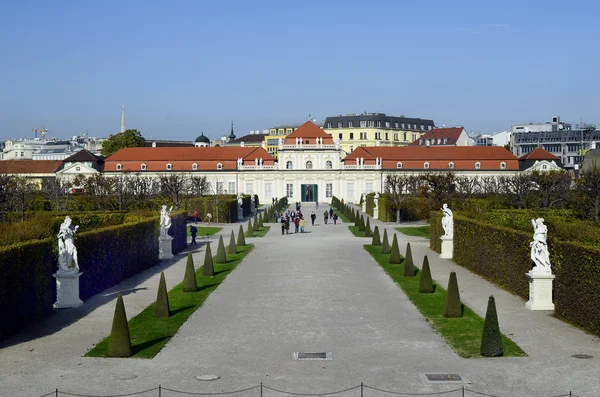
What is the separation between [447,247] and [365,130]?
400ft

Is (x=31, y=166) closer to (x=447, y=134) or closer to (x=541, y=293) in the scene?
(x=447, y=134)

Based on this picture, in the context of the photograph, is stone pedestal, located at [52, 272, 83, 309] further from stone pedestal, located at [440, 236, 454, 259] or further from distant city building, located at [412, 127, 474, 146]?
distant city building, located at [412, 127, 474, 146]

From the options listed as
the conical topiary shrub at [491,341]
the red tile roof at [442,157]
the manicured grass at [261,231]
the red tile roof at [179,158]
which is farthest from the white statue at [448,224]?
the red tile roof at [179,158]

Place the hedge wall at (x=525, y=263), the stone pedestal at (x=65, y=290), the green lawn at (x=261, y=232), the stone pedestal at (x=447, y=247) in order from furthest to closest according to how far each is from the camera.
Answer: the green lawn at (x=261, y=232)
the stone pedestal at (x=447, y=247)
the stone pedestal at (x=65, y=290)
the hedge wall at (x=525, y=263)

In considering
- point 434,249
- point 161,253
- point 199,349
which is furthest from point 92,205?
point 199,349

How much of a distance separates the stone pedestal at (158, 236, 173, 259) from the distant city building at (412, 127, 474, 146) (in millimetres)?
108854

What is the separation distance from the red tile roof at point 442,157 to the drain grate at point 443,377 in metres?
84.0

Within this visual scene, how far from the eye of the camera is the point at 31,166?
104062 mm

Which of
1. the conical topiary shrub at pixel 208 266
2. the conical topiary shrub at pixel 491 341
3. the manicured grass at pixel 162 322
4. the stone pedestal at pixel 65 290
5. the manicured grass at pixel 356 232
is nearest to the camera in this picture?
the conical topiary shrub at pixel 491 341

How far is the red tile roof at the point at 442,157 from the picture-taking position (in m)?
98.2

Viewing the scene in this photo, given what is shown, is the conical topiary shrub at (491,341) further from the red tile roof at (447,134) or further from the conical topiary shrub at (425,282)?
the red tile roof at (447,134)

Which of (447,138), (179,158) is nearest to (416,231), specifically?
(179,158)

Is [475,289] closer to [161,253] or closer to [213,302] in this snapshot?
[213,302]

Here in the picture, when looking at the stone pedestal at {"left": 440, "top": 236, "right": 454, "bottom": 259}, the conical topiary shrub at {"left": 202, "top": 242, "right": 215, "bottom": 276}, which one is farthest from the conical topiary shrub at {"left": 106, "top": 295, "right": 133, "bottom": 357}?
the stone pedestal at {"left": 440, "top": 236, "right": 454, "bottom": 259}
